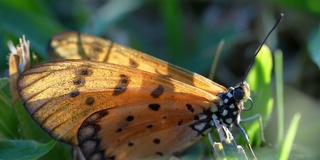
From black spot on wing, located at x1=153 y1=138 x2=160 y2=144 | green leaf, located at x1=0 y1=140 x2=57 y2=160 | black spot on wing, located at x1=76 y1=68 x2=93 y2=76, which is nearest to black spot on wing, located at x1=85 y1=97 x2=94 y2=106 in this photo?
black spot on wing, located at x1=76 y1=68 x2=93 y2=76

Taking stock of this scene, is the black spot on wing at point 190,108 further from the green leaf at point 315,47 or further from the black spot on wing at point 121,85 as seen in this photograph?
the green leaf at point 315,47

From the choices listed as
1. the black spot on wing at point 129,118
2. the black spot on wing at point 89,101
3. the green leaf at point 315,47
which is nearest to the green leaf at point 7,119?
the black spot on wing at point 89,101

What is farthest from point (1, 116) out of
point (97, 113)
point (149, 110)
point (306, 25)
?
point (306, 25)

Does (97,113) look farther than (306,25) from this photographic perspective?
No

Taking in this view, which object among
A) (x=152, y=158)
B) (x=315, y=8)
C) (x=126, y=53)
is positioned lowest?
(x=152, y=158)

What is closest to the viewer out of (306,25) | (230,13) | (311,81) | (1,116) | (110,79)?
(110,79)

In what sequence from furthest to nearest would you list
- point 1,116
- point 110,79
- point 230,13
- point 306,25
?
point 230,13
point 306,25
point 1,116
point 110,79

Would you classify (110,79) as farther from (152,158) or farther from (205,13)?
(205,13)
